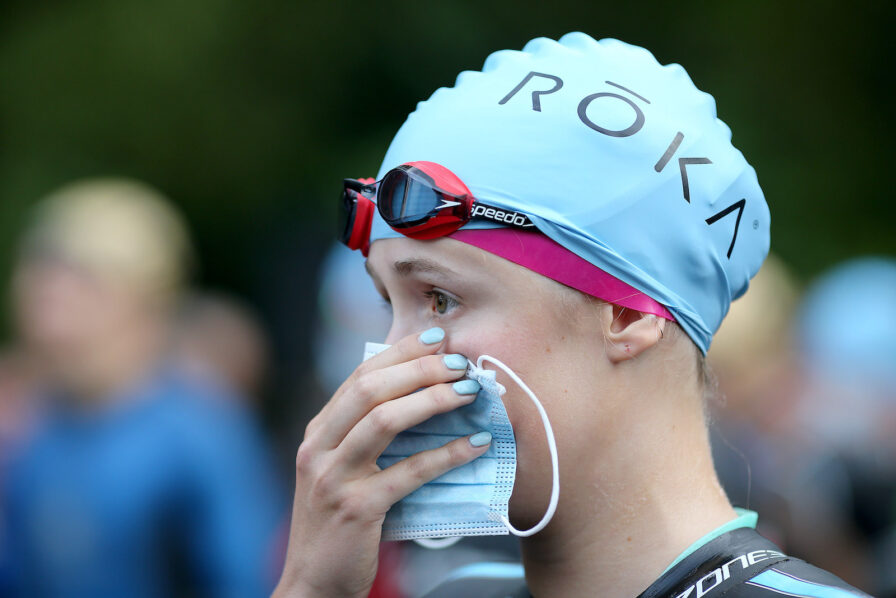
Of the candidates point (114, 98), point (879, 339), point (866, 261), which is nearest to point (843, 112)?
point (866, 261)

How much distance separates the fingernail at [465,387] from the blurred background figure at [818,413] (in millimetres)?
2389

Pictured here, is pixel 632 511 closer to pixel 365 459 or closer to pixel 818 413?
pixel 365 459

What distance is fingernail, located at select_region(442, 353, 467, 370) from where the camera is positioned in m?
2.29

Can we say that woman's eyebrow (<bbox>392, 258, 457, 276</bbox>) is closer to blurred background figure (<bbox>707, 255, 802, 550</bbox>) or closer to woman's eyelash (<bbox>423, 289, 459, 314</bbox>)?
woman's eyelash (<bbox>423, 289, 459, 314</bbox>)

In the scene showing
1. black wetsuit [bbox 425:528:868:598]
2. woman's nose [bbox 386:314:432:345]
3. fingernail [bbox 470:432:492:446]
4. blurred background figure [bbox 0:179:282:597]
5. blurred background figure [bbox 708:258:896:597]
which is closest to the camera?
black wetsuit [bbox 425:528:868:598]

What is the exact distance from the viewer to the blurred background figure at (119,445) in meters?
4.64

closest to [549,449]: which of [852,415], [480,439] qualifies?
[480,439]

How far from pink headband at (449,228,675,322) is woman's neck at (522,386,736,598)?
0.31 metres

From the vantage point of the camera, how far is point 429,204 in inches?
90.5

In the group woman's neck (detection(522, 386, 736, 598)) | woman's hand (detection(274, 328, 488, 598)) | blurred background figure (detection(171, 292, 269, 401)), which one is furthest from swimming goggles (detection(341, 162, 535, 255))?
blurred background figure (detection(171, 292, 269, 401))

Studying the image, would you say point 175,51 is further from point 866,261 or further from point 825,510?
point 825,510

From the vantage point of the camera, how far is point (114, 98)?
9.84 meters

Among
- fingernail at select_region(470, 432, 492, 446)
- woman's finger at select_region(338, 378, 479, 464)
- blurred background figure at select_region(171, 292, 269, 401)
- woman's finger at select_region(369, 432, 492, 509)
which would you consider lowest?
woman's finger at select_region(369, 432, 492, 509)

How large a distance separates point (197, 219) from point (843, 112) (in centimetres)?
703
